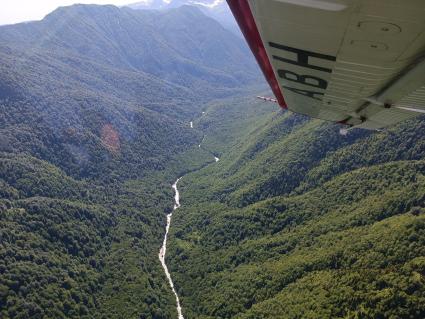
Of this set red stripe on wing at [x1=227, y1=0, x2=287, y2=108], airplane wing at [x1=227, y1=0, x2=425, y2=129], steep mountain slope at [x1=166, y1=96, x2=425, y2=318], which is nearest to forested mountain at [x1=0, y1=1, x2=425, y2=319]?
steep mountain slope at [x1=166, y1=96, x2=425, y2=318]

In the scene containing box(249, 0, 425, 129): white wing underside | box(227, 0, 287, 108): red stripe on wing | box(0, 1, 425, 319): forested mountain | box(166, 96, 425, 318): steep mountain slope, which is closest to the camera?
box(249, 0, 425, 129): white wing underside

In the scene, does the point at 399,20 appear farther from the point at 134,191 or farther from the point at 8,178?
the point at 134,191

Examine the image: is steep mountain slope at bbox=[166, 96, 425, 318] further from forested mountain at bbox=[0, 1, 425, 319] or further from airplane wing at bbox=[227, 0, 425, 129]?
airplane wing at bbox=[227, 0, 425, 129]

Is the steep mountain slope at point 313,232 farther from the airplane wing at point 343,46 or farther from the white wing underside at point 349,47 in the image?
the airplane wing at point 343,46

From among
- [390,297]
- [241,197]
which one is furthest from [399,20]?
[241,197]

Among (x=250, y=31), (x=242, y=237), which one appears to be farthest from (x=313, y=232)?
(x=250, y=31)

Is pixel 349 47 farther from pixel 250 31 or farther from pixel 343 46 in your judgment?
pixel 250 31
